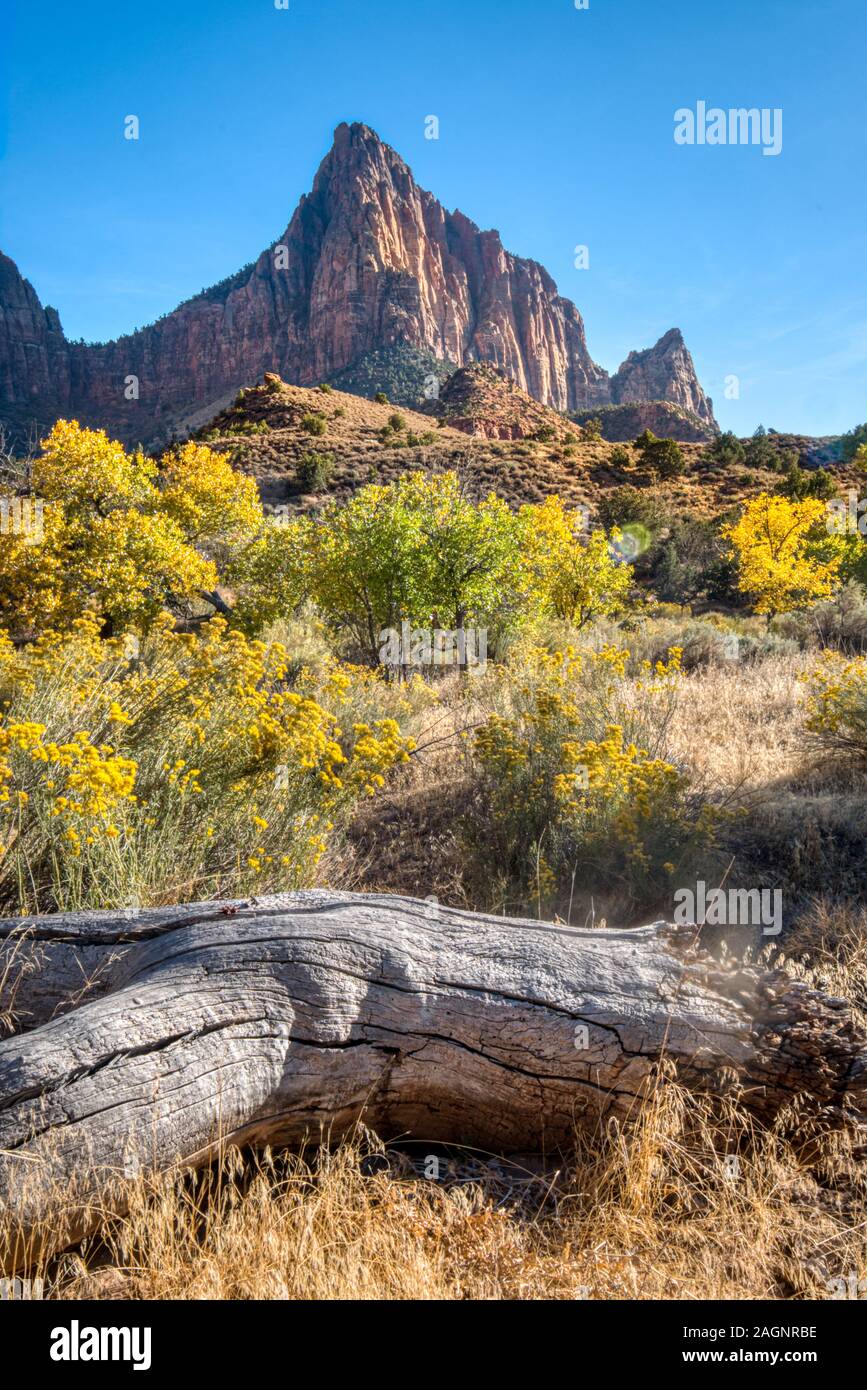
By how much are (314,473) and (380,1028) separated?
33.2m

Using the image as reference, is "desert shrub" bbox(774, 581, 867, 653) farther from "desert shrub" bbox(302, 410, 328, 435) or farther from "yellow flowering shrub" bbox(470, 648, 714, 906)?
"desert shrub" bbox(302, 410, 328, 435)

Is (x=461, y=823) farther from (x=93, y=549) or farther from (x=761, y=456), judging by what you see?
(x=761, y=456)

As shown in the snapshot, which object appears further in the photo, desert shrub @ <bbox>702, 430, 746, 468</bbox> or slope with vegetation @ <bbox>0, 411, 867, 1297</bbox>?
desert shrub @ <bbox>702, 430, 746, 468</bbox>

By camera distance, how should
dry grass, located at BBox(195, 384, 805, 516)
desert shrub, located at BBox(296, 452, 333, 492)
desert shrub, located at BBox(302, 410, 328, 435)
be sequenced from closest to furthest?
desert shrub, located at BBox(296, 452, 333, 492)
dry grass, located at BBox(195, 384, 805, 516)
desert shrub, located at BBox(302, 410, 328, 435)

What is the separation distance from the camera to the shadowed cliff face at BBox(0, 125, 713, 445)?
344 ft

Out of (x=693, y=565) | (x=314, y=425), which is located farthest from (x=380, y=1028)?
(x=314, y=425)

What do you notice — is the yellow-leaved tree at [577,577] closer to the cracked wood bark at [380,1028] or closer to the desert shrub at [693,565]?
the desert shrub at [693,565]

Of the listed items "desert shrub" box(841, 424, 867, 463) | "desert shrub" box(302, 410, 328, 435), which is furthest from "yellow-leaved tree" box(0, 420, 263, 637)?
"desert shrub" box(841, 424, 867, 463)

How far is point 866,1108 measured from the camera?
2.08 meters

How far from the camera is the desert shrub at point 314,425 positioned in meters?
39.8

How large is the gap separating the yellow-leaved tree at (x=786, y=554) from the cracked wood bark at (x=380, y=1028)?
19.9 m

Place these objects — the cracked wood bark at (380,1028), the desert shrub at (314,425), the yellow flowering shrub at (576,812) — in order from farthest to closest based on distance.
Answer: the desert shrub at (314,425)
the yellow flowering shrub at (576,812)
the cracked wood bark at (380,1028)

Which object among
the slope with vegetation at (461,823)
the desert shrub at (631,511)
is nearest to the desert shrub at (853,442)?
the desert shrub at (631,511)

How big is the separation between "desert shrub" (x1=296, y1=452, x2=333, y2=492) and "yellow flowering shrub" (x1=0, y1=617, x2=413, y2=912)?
96.8ft
